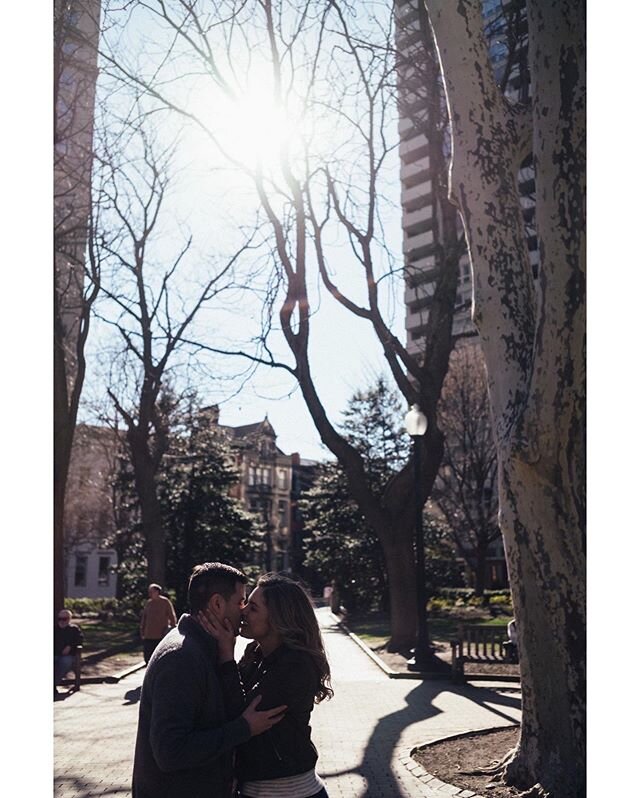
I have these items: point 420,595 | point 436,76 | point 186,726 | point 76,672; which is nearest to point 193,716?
point 186,726

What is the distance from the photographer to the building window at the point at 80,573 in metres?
59.1

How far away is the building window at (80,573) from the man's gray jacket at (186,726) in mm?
58898

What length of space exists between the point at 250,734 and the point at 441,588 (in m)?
33.6

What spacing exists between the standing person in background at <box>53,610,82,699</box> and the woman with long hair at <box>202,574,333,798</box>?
10.3 meters

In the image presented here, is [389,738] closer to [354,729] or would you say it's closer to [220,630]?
[354,729]

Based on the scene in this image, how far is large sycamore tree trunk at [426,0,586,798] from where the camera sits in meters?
5.12

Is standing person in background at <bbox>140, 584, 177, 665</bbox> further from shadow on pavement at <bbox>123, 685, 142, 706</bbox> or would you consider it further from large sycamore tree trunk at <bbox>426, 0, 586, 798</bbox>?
large sycamore tree trunk at <bbox>426, 0, 586, 798</bbox>

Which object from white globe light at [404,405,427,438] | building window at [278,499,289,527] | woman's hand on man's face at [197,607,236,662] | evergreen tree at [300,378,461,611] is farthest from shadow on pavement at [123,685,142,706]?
building window at [278,499,289,527]

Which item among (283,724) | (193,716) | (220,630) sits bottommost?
(283,724)

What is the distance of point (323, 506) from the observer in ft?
118

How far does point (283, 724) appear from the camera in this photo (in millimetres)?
3207

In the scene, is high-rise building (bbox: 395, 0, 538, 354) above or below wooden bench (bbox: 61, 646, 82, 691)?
above

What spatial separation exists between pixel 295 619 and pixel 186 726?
581mm
